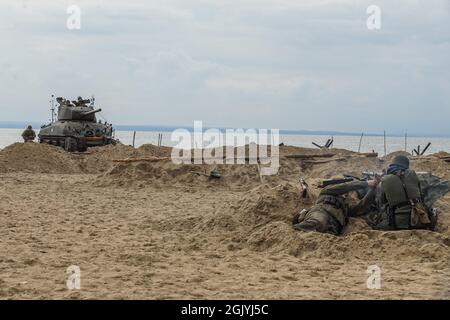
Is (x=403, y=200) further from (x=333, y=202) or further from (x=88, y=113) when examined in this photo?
(x=88, y=113)

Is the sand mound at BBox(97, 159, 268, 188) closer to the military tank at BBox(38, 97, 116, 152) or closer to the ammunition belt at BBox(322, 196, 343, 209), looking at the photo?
the ammunition belt at BBox(322, 196, 343, 209)

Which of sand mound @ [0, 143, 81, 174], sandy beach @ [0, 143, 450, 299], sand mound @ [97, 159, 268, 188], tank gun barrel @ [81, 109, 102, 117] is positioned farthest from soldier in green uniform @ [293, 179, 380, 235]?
tank gun barrel @ [81, 109, 102, 117]

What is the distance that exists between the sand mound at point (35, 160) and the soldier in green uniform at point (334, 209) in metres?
16.9

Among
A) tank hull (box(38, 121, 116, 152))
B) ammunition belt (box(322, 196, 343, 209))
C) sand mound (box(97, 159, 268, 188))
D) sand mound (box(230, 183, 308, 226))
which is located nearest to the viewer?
ammunition belt (box(322, 196, 343, 209))

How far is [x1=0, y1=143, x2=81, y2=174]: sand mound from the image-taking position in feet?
82.8

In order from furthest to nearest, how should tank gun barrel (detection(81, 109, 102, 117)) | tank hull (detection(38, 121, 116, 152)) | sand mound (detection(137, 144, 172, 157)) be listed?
tank gun barrel (detection(81, 109, 102, 117)) → tank hull (detection(38, 121, 116, 152)) → sand mound (detection(137, 144, 172, 157))

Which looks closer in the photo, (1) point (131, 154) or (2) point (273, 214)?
(2) point (273, 214)

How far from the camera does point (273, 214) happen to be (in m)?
11.1

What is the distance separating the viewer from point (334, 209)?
34.2 feet

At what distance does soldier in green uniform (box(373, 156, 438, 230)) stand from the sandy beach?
37cm

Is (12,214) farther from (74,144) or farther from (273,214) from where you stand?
(74,144)

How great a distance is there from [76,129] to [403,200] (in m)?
24.9

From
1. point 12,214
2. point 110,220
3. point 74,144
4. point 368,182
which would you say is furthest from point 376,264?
point 74,144
